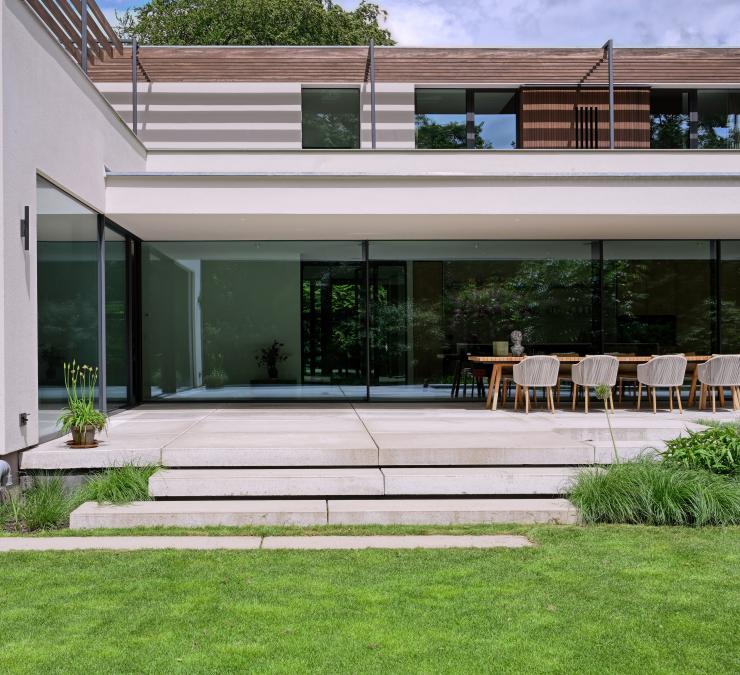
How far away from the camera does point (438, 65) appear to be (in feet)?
40.5

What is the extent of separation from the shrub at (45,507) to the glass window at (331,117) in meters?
9.58

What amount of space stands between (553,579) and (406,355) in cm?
806

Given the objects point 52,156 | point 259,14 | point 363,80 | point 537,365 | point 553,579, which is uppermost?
point 259,14

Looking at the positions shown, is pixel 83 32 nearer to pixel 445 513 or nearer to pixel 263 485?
pixel 263 485

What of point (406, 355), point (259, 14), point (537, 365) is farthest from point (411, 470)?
point (259, 14)

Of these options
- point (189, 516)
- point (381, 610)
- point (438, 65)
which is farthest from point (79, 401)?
point (438, 65)

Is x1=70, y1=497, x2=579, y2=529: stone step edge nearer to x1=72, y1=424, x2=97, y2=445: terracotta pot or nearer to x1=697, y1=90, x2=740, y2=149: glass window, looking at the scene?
x1=72, y1=424, x2=97, y2=445: terracotta pot

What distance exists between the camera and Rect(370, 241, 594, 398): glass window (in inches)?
480

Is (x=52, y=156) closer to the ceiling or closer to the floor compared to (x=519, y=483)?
closer to the ceiling

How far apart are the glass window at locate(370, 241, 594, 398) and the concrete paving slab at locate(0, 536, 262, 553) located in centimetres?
727

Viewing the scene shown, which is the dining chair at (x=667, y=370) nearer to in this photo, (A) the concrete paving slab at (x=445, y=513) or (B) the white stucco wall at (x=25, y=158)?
(A) the concrete paving slab at (x=445, y=513)

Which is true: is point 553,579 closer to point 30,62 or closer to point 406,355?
point 30,62

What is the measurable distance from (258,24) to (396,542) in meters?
19.7

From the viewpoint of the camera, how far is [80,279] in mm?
8422
